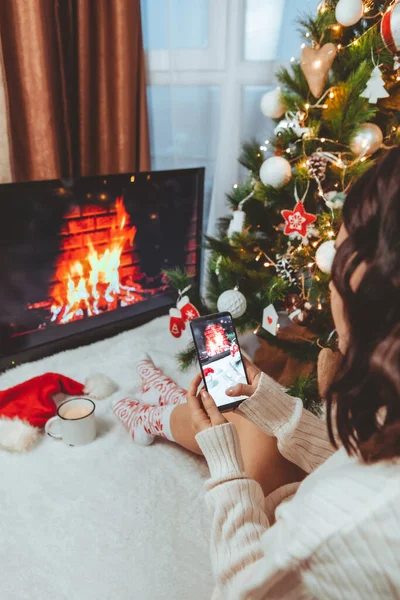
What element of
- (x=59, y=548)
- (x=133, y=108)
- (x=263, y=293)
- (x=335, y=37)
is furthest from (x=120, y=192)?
(x=59, y=548)

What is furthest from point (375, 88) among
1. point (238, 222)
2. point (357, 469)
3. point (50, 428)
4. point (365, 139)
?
point (50, 428)

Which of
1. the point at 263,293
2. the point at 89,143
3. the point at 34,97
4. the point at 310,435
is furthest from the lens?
the point at 89,143

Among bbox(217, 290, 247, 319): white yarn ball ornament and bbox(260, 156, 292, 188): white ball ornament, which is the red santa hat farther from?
bbox(260, 156, 292, 188): white ball ornament

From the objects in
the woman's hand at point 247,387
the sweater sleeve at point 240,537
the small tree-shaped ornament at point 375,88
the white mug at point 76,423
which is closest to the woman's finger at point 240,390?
the woman's hand at point 247,387

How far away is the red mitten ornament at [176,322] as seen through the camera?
1593 mm

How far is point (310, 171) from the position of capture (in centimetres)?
130

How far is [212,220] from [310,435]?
4.43ft

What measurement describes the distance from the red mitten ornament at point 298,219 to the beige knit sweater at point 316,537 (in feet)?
2.53

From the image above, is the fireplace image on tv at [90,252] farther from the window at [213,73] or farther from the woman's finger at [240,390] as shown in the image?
the woman's finger at [240,390]

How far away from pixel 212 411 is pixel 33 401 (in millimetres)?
835

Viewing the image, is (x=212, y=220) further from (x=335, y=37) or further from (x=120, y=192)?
(x=335, y=37)

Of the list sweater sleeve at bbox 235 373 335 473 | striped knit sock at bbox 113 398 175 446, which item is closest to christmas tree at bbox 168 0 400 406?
striped knit sock at bbox 113 398 175 446

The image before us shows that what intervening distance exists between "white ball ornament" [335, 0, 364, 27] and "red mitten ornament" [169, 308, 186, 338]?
0.94 metres

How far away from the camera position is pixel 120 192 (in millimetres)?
1703
